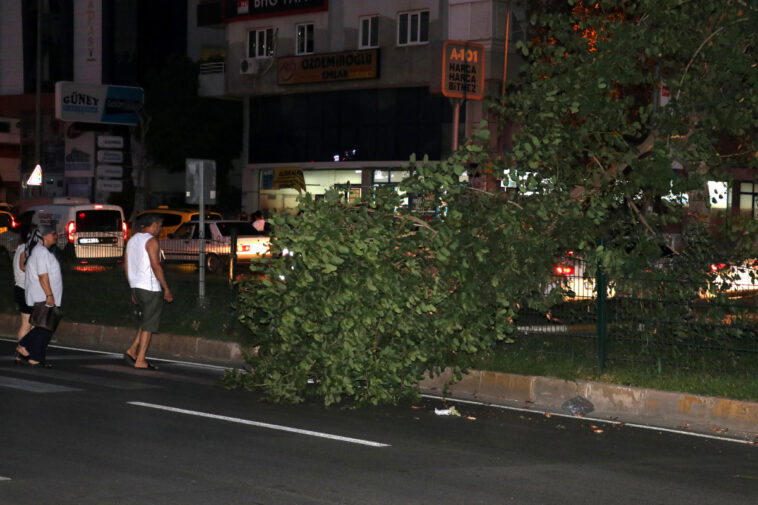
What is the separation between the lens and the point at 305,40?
48.5 m

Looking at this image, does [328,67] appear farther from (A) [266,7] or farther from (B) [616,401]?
(B) [616,401]

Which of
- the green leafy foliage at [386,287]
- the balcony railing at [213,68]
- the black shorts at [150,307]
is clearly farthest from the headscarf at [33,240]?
the balcony railing at [213,68]

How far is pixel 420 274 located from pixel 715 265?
3281 mm

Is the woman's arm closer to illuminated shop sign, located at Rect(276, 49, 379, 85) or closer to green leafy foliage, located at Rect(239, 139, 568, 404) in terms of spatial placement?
green leafy foliage, located at Rect(239, 139, 568, 404)

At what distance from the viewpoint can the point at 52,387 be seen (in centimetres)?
1167

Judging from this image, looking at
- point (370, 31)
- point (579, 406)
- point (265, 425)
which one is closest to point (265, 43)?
point (370, 31)

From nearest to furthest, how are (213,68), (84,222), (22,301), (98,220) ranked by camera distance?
(22,301) < (84,222) < (98,220) < (213,68)

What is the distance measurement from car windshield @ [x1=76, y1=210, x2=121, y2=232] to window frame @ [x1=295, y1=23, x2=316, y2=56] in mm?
18280

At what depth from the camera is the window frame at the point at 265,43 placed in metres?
49.8

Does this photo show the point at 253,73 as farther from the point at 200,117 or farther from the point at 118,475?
the point at 118,475

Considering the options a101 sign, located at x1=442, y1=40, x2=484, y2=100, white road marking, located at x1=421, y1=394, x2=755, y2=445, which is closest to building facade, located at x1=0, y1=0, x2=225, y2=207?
a101 sign, located at x1=442, y1=40, x2=484, y2=100

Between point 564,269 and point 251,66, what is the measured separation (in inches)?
1539

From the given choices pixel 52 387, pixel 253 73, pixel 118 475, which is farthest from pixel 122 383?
pixel 253 73

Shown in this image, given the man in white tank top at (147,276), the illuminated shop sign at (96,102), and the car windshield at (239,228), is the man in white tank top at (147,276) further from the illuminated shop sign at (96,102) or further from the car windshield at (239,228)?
the illuminated shop sign at (96,102)
